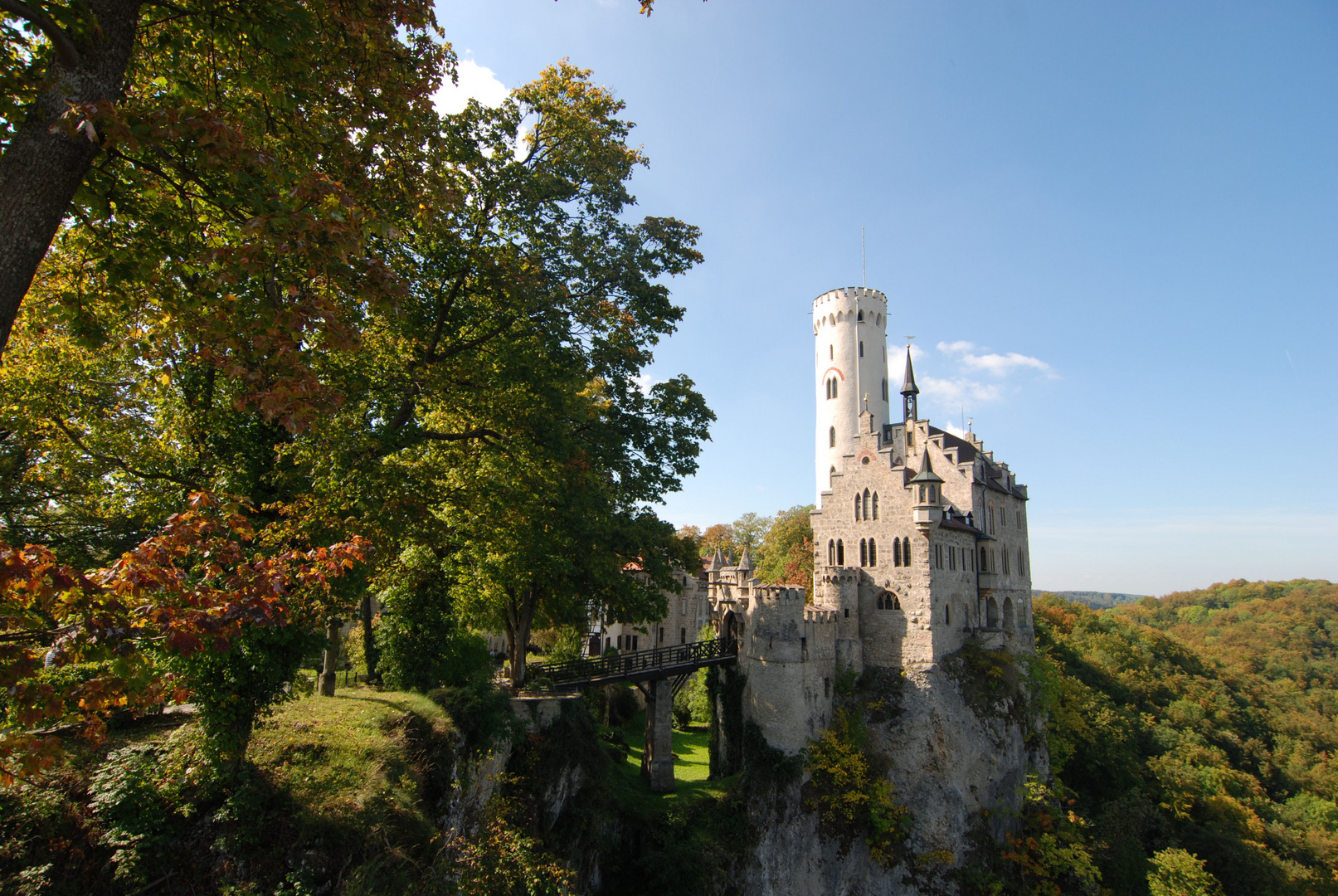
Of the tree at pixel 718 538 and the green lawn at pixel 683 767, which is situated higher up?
the tree at pixel 718 538

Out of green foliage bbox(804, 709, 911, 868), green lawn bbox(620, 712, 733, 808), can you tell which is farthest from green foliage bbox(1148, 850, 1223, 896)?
green lawn bbox(620, 712, 733, 808)

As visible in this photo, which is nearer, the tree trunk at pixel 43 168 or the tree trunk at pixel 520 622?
the tree trunk at pixel 43 168

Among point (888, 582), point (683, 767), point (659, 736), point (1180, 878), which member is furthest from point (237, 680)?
point (1180, 878)

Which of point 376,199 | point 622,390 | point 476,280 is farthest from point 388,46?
point 622,390

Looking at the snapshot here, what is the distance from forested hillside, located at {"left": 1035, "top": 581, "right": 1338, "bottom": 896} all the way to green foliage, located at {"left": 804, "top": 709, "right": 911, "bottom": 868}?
40.4 ft

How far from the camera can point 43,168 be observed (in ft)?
13.8

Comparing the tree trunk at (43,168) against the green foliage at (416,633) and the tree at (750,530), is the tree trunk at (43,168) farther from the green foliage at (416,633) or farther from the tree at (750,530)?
the tree at (750,530)

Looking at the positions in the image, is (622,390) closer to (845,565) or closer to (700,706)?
(845,565)

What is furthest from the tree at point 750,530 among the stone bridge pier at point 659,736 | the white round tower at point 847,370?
the stone bridge pier at point 659,736

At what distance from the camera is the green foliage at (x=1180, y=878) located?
29797 millimetres

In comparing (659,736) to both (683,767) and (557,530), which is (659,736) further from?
(557,530)

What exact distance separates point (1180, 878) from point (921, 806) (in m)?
14.8

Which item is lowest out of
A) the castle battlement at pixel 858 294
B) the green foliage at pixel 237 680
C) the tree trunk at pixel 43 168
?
the green foliage at pixel 237 680

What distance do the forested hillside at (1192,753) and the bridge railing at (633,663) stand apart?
2084 cm
